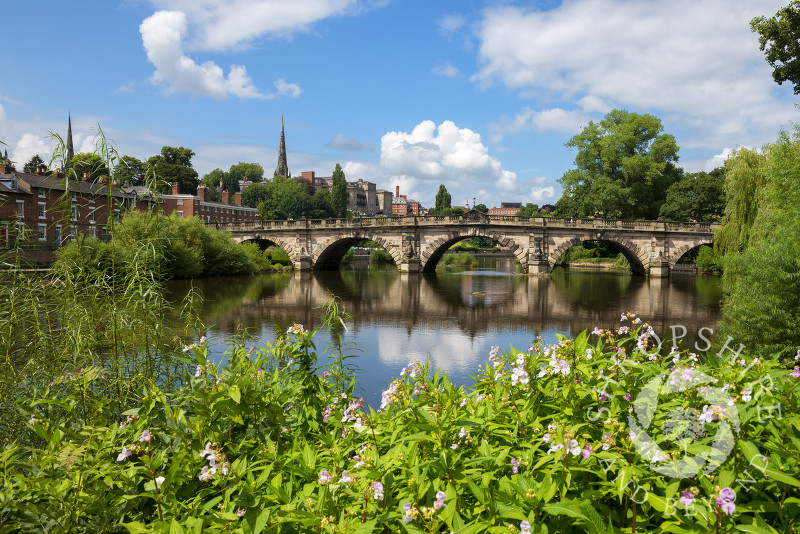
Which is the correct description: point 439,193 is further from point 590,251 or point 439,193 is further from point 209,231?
point 209,231

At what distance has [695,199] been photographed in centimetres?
5109

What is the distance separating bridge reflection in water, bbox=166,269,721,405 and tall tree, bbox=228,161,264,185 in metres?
97.4

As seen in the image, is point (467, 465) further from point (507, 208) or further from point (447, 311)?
point (507, 208)

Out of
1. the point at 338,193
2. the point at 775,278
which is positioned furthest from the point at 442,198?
the point at 775,278

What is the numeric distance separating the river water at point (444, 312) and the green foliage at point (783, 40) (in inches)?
329

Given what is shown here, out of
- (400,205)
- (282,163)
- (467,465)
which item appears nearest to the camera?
(467,465)

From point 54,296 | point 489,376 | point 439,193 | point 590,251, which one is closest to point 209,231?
point 54,296

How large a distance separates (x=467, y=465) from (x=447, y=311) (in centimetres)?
2006

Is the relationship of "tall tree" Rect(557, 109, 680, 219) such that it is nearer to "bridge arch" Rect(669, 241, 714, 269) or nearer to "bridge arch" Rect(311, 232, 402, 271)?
"bridge arch" Rect(669, 241, 714, 269)

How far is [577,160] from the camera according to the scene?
55.2 m

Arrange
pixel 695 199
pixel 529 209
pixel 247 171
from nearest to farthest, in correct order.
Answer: pixel 695 199 → pixel 247 171 → pixel 529 209

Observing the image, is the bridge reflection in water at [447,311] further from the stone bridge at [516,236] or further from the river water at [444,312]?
the stone bridge at [516,236]

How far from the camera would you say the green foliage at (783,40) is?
14883 mm

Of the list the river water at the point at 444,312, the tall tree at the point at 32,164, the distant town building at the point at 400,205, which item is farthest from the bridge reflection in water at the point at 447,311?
the distant town building at the point at 400,205
